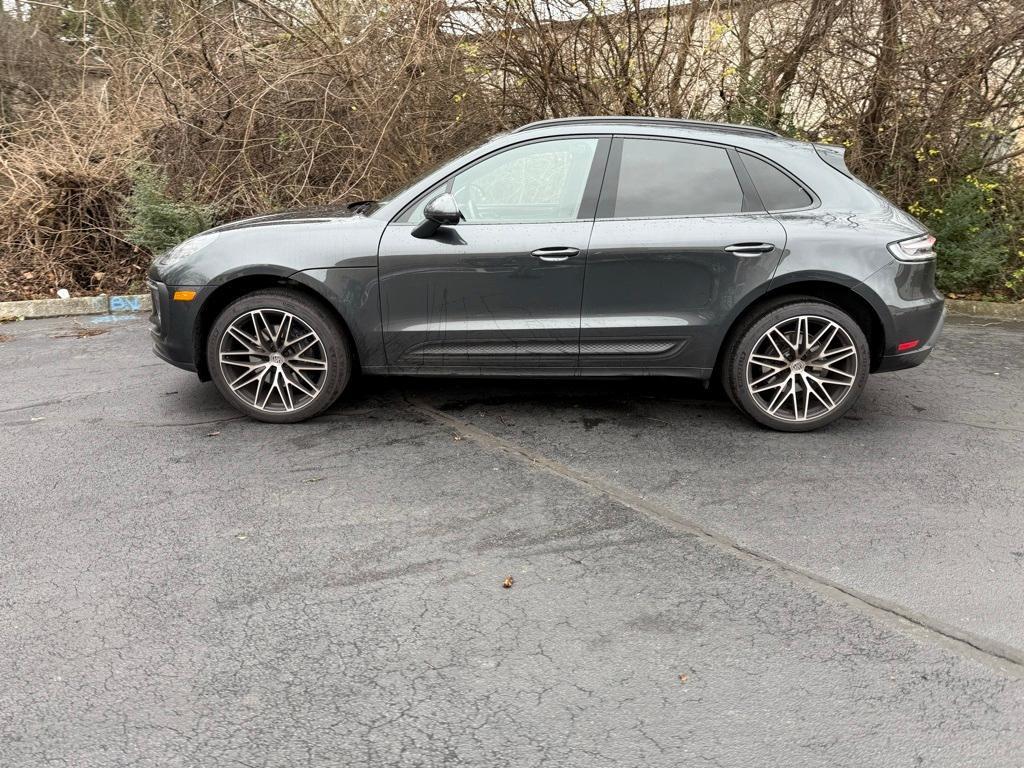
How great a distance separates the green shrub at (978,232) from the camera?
7.66 meters

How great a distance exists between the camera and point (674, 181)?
4516 millimetres

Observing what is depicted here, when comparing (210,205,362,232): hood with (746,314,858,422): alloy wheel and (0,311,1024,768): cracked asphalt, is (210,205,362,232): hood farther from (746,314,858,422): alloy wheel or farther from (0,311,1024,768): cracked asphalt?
(746,314,858,422): alloy wheel

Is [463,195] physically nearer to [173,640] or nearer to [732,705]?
[173,640]

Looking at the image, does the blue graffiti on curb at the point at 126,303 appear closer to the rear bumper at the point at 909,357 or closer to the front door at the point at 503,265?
the front door at the point at 503,265

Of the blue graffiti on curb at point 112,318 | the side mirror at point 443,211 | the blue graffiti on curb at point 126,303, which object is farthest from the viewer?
the blue graffiti on curb at point 126,303

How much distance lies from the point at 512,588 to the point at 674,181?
8.68ft

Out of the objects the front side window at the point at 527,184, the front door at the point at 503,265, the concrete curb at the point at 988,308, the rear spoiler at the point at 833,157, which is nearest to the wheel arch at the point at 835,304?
the rear spoiler at the point at 833,157

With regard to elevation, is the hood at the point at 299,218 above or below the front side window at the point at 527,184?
below

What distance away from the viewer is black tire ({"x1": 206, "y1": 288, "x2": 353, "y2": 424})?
459 centimetres

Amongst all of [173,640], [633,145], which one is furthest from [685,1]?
[173,640]

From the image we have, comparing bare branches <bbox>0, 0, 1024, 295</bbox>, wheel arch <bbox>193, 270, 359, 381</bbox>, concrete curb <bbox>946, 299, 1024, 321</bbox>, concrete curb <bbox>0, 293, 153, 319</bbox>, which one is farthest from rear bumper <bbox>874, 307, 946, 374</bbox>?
concrete curb <bbox>0, 293, 153, 319</bbox>

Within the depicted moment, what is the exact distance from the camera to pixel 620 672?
2.61 m

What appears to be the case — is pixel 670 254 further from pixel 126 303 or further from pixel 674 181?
pixel 126 303

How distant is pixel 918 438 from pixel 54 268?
851 centimetres
